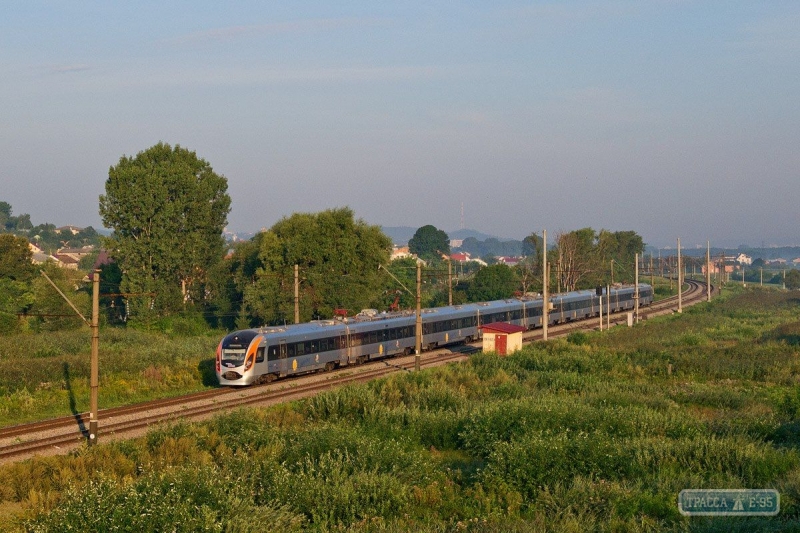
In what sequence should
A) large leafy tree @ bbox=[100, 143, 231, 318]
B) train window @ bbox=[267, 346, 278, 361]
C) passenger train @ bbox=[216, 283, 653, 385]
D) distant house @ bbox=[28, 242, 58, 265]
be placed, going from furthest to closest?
1. distant house @ bbox=[28, 242, 58, 265]
2. large leafy tree @ bbox=[100, 143, 231, 318]
3. train window @ bbox=[267, 346, 278, 361]
4. passenger train @ bbox=[216, 283, 653, 385]

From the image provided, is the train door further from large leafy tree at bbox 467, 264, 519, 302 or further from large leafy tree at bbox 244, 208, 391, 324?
large leafy tree at bbox 467, 264, 519, 302

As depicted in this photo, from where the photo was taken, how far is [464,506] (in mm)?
17281

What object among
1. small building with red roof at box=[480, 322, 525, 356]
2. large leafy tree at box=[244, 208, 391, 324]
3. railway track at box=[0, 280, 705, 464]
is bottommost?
railway track at box=[0, 280, 705, 464]

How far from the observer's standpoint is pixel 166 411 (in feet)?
101

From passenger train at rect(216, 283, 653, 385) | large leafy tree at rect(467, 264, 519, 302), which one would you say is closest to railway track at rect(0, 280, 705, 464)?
passenger train at rect(216, 283, 653, 385)

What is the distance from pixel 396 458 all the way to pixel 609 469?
4.75m

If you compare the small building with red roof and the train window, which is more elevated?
the train window

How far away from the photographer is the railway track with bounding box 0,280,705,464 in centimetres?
2539

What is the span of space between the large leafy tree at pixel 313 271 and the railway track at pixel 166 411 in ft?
64.3

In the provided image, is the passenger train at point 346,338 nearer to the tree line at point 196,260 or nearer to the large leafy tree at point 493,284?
the tree line at point 196,260

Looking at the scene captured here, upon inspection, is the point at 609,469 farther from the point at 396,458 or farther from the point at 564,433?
the point at 396,458

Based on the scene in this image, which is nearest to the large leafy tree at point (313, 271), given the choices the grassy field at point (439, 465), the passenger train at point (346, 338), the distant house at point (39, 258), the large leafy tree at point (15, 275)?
the passenger train at point (346, 338)

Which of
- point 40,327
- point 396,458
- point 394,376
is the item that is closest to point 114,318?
point 40,327

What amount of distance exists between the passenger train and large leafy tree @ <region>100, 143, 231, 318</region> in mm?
23159
